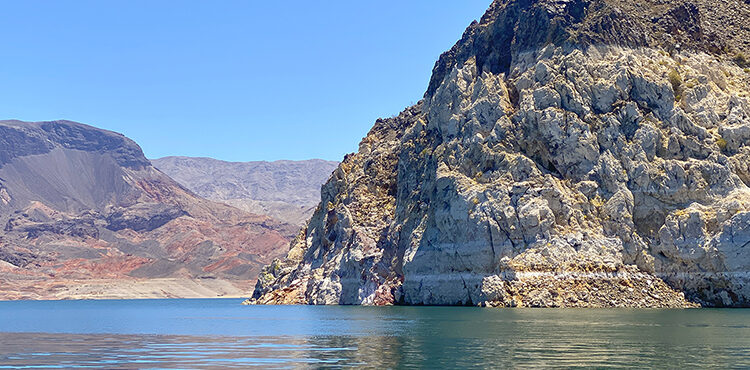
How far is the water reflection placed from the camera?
58000 mm

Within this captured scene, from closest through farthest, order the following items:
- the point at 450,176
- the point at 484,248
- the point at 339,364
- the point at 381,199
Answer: the point at 339,364 → the point at 484,248 → the point at 450,176 → the point at 381,199

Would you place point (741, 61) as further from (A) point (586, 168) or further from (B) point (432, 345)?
(B) point (432, 345)

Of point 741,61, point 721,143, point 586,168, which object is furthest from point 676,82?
point 586,168

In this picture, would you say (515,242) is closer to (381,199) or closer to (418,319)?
(418,319)

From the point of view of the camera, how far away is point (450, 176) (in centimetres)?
15400

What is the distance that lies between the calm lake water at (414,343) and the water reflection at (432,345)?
0.08m

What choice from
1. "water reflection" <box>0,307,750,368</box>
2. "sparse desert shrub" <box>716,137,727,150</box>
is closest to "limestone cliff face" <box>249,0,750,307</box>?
"sparse desert shrub" <box>716,137,727,150</box>

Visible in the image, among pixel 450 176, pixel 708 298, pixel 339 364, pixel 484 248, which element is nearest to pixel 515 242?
pixel 484 248

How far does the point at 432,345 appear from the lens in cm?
7012

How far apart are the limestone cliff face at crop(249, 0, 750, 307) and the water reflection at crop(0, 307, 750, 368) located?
1269 inches

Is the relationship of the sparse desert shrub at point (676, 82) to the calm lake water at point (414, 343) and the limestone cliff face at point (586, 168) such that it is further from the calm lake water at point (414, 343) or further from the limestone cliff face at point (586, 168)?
the calm lake water at point (414, 343)

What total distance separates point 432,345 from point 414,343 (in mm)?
2793

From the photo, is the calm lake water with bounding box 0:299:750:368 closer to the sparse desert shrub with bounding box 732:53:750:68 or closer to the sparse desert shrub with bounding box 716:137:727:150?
the sparse desert shrub with bounding box 716:137:727:150

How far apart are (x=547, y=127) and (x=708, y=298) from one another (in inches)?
1484
